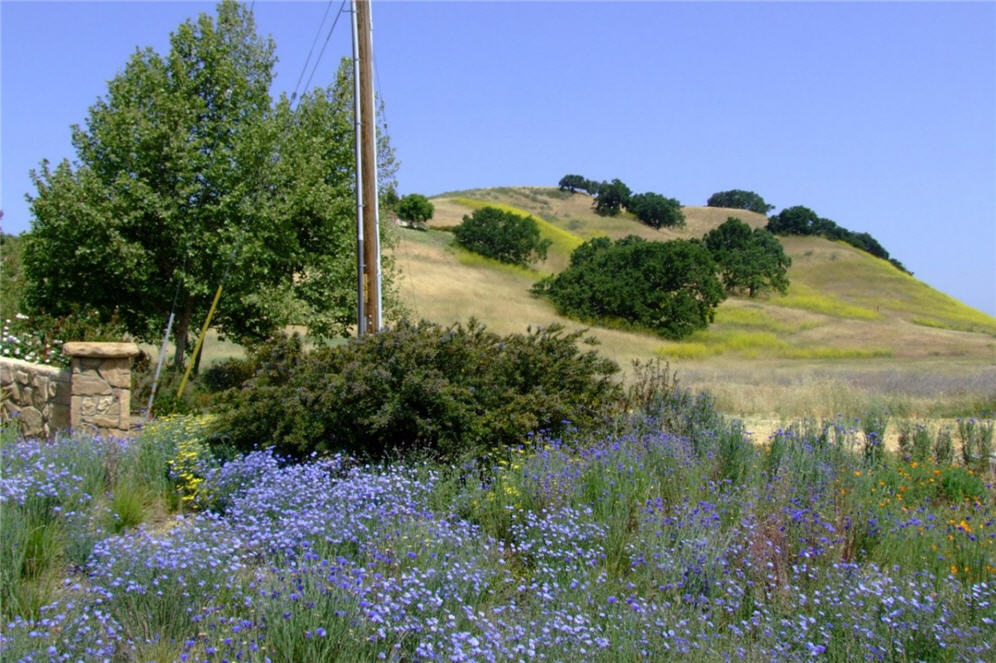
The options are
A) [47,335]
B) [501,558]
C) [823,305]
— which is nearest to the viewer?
[501,558]

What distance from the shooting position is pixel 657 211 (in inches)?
3273

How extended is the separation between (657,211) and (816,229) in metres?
15.6

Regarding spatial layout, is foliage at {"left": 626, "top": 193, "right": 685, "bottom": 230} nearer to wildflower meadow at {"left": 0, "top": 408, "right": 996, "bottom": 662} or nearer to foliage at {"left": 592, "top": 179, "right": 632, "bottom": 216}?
foliage at {"left": 592, "top": 179, "right": 632, "bottom": 216}

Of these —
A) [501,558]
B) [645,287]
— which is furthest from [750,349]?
[501,558]

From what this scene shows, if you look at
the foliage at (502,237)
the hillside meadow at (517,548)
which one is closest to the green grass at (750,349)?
the foliage at (502,237)

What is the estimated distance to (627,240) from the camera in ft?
194

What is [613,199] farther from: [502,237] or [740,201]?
[502,237]

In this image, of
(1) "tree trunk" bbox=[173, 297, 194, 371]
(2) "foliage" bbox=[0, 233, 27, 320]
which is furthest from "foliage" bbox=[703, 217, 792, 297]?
(1) "tree trunk" bbox=[173, 297, 194, 371]

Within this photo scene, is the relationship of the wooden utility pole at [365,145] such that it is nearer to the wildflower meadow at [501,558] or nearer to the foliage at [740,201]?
the wildflower meadow at [501,558]

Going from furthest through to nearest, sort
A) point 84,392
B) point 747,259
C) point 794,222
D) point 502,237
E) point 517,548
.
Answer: point 794,222 → point 747,259 → point 502,237 → point 84,392 → point 517,548

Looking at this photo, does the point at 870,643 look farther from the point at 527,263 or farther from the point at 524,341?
the point at 527,263

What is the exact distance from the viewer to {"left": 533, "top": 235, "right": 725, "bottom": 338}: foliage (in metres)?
47.5

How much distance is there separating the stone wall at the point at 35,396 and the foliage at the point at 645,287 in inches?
1462

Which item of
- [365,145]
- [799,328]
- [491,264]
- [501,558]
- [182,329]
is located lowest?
[799,328]
